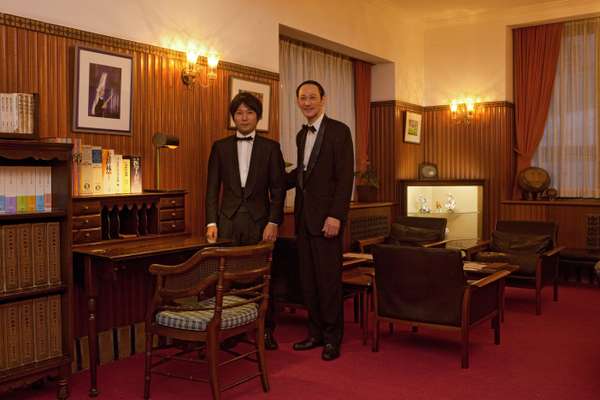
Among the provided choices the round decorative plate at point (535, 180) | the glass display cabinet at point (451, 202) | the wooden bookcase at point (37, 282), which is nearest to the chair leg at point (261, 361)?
the wooden bookcase at point (37, 282)

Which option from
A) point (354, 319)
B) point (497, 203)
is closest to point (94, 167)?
point (354, 319)

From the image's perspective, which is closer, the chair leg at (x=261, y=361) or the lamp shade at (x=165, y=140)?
the chair leg at (x=261, y=361)

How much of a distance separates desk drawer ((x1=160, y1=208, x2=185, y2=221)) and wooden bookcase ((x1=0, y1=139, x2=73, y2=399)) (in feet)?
3.05

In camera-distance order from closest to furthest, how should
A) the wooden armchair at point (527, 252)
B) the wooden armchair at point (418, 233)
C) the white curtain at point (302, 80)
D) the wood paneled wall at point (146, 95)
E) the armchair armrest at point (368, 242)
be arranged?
the wood paneled wall at point (146, 95) < the wooden armchair at point (527, 252) < the armchair armrest at point (368, 242) < the wooden armchair at point (418, 233) < the white curtain at point (302, 80)

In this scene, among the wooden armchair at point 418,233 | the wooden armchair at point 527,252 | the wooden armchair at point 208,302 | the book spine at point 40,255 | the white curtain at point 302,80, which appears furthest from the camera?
the white curtain at point 302,80

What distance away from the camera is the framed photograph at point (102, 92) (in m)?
4.46

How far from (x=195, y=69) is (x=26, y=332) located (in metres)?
2.70

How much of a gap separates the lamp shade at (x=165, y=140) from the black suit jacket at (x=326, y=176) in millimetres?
1093

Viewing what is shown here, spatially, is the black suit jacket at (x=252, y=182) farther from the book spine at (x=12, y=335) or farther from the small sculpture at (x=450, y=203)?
the small sculpture at (x=450, y=203)

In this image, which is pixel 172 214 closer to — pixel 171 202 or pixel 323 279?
pixel 171 202

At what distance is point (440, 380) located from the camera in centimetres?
407

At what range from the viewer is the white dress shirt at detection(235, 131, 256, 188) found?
15.2 feet

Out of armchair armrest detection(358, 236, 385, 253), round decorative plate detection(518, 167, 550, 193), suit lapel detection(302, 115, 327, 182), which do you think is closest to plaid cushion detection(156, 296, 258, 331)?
suit lapel detection(302, 115, 327, 182)

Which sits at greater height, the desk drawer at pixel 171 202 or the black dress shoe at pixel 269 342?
the desk drawer at pixel 171 202
